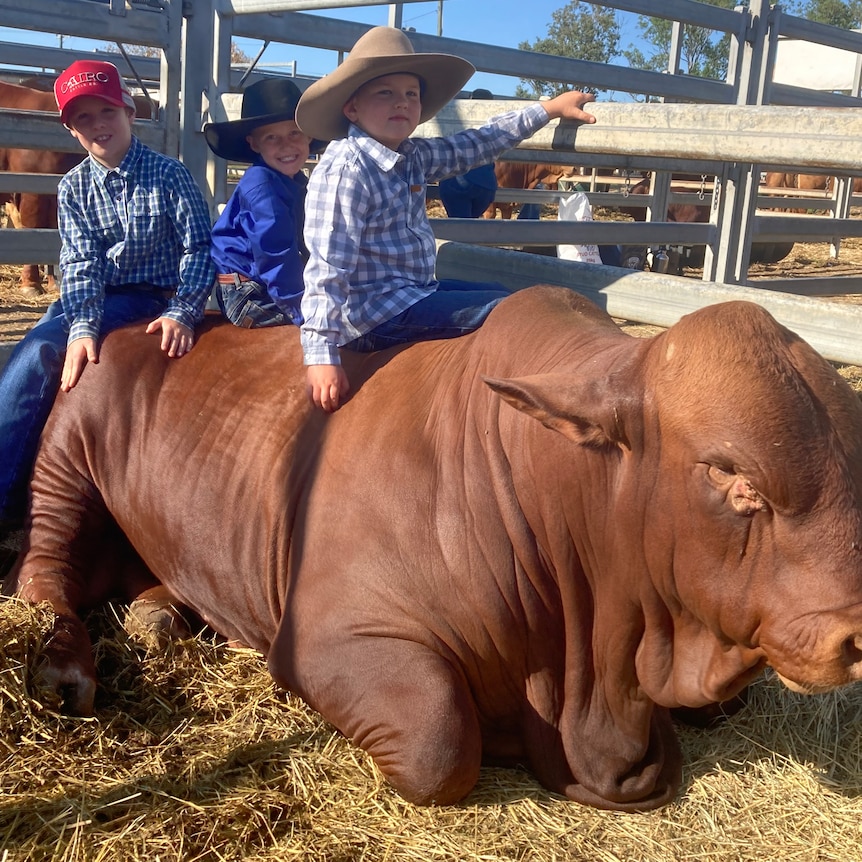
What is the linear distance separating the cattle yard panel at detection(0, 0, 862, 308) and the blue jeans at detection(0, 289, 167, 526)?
100 cm

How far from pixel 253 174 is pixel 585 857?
266 cm

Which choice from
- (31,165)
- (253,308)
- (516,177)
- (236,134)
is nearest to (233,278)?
(253,308)

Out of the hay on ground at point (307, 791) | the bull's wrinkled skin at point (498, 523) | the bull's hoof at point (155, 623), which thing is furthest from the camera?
the bull's hoof at point (155, 623)

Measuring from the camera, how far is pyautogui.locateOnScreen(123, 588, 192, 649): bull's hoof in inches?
132

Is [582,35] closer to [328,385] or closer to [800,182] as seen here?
A: [800,182]

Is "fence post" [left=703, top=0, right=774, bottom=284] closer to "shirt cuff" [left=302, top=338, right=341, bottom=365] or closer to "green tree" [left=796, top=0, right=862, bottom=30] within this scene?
"shirt cuff" [left=302, top=338, right=341, bottom=365]

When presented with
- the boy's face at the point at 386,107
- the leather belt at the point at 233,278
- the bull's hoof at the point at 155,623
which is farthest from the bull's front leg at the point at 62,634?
the boy's face at the point at 386,107

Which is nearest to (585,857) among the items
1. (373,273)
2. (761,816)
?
(761,816)

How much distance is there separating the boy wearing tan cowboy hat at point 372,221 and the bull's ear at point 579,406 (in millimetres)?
964

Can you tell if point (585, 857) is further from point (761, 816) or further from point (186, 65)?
point (186, 65)

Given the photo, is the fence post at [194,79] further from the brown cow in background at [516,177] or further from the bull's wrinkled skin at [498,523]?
the brown cow in background at [516,177]

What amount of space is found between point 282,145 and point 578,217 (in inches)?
275

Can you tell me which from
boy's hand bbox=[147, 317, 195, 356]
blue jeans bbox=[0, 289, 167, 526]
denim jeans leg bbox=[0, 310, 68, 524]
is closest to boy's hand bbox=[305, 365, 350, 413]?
boy's hand bbox=[147, 317, 195, 356]

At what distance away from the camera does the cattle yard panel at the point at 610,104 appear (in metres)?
3.16
